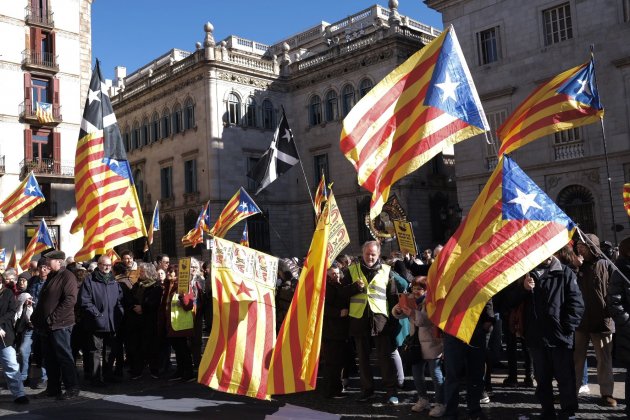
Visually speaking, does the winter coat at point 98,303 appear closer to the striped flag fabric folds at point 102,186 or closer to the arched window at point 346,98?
the striped flag fabric folds at point 102,186

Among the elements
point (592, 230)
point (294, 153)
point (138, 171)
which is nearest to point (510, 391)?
point (294, 153)

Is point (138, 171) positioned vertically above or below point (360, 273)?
above

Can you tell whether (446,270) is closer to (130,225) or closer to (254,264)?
(254,264)

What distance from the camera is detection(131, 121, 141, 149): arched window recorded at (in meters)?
41.7

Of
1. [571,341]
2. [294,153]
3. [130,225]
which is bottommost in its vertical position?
[571,341]

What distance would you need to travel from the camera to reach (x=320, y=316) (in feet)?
22.3

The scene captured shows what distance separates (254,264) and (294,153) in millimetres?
7078

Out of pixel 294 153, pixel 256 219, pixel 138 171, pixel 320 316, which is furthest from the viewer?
pixel 138 171

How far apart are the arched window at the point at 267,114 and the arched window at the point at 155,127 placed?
7.75 meters

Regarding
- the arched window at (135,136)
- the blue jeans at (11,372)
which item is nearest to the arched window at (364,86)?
the arched window at (135,136)

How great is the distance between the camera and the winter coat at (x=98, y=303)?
9312 mm

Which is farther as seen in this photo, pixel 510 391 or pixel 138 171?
pixel 138 171

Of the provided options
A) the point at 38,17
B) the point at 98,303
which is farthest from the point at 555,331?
the point at 38,17

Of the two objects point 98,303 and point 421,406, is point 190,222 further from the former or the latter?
point 421,406
